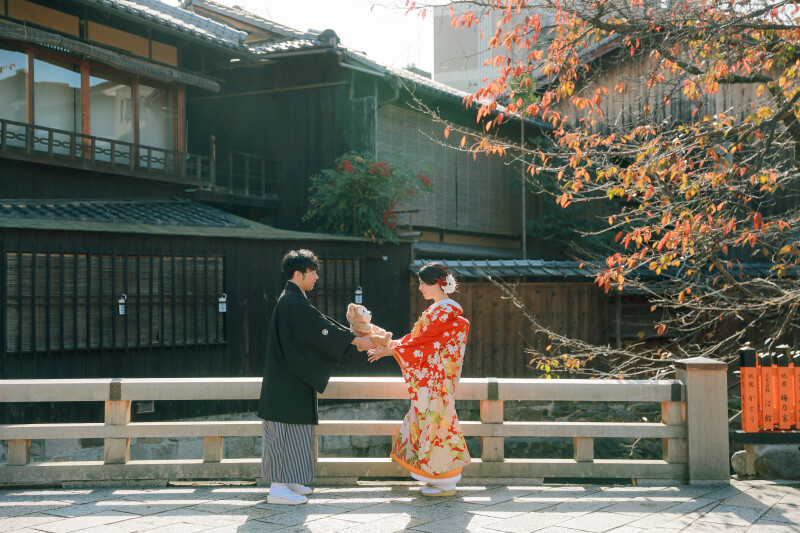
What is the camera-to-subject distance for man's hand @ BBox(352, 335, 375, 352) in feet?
19.4

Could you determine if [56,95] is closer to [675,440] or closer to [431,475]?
[431,475]

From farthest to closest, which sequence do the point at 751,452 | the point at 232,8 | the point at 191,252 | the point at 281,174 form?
the point at 232,8 → the point at 281,174 → the point at 191,252 → the point at 751,452

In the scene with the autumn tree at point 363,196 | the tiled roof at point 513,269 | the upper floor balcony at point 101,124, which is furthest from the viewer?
the tiled roof at point 513,269

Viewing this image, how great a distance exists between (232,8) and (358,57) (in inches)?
233

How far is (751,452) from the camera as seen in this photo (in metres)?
7.18

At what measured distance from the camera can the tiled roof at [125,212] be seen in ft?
36.1

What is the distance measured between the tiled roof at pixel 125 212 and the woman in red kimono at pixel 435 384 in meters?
7.08

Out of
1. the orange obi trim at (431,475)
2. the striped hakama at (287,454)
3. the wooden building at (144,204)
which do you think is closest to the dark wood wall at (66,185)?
the wooden building at (144,204)

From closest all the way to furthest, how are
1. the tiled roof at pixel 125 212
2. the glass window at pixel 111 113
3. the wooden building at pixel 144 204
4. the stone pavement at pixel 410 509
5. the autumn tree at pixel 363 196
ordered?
the stone pavement at pixel 410 509, the wooden building at pixel 144 204, the tiled roof at pixel 125 212, the glass window at pixel 111 113, the autumn tree at pixel 363 196

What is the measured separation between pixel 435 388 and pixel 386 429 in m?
0.80

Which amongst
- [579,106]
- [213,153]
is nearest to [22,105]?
[213,153]

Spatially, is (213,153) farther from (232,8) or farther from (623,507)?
(623,507)

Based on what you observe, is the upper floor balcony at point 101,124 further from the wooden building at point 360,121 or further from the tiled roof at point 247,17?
the tiled roof at point 247,17

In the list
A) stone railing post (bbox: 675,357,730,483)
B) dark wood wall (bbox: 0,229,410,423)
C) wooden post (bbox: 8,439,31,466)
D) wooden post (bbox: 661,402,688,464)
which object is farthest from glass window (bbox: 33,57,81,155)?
stone railing post (bbox: 675,357,730,483)
